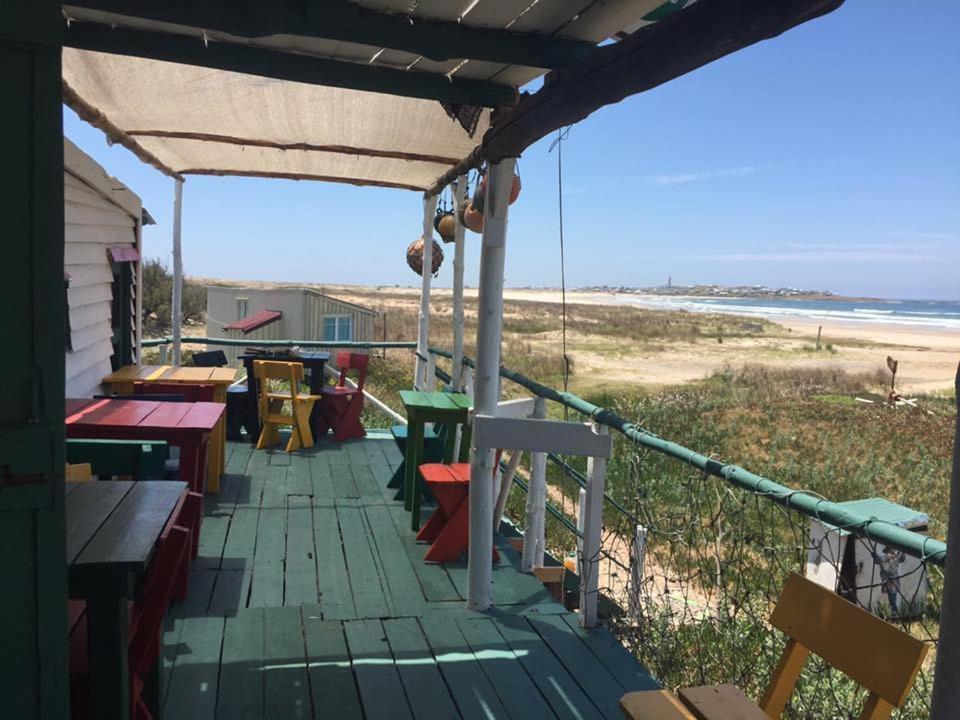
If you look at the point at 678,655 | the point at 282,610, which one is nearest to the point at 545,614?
the point at 678,655

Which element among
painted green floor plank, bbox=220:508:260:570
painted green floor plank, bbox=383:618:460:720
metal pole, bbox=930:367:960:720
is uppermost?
metal pole, bbox=930:367:960:720

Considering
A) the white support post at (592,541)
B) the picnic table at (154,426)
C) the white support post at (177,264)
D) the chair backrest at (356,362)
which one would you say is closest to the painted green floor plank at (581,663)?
the white support post at (592,541)

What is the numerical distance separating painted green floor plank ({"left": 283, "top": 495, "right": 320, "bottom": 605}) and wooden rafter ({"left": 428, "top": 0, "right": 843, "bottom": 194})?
7.08ft

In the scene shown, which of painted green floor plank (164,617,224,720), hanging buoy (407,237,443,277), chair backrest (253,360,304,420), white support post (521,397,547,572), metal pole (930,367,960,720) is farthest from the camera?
hanging buoy (407,237,443,277)

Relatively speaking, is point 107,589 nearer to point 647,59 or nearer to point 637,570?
point 647,59

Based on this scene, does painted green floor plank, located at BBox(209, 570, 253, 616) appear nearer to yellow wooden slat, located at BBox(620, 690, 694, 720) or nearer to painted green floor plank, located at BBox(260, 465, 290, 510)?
painted green floor plank, located at BBox(260, 465, 290, 510)

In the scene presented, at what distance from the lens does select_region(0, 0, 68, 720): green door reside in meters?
1.30

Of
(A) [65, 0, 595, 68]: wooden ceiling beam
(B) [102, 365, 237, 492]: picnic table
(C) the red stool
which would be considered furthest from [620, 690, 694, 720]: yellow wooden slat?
(B) [102, 365, 237, 492]: picnic table

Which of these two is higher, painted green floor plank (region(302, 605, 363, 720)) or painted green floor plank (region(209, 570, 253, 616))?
painted green floor plank (region(209, 570, 253, 616))

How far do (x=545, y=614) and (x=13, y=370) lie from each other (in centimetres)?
253

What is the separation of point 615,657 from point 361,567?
1.38 metres

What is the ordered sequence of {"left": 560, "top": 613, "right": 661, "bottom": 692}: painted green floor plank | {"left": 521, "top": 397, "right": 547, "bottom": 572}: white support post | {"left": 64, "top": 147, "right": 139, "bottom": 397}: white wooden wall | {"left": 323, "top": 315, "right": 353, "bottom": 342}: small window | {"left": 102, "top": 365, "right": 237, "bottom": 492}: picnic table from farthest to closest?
{"left": 323, "top": 315, "right": 353, "bottom": 342}: small window
{"left": 102, "top": 365, "right": 237, "bottom": 492}: picnic table
{"left": 64, "top": 147, "right": 139, "bottom": 397}: white wooden wall
{"left": 521, "top": 397, "right": 547, "bottom": 572}: white support post
{"left": 560, "top": 613, "right": 661, "bottom": 692}: painted green floor plank

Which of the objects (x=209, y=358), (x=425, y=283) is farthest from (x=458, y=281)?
(x=209, y=358)

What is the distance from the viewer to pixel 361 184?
6.02m
